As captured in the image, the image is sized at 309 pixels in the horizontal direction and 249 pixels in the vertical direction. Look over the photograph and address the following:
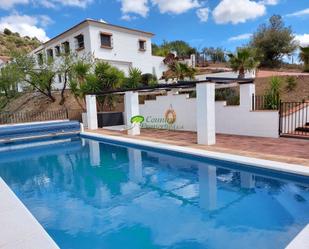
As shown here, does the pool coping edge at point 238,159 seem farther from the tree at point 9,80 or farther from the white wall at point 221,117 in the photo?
the tree at point 9,80

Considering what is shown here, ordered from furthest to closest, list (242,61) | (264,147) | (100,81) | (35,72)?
(35,72), (100,81), (242,61), (264,147)

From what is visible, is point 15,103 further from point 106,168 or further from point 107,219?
point 107,219

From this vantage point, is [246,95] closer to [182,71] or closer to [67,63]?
[182,71]

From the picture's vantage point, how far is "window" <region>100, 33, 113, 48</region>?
86.3 ft

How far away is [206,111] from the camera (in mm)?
9969

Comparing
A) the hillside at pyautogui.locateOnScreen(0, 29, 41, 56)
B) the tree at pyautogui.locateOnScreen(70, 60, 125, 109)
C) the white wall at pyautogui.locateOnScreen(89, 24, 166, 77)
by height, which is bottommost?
the tree at pyautogui.locateOnScreen(70, 60, 125, 109)

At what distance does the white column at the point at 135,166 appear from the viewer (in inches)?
313

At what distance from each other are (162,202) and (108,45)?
2370 cm

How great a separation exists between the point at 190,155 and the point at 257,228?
14.8ft

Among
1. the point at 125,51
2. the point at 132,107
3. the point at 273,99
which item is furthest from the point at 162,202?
the point at 125,51

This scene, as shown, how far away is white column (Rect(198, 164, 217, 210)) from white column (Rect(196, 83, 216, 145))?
1982 mm

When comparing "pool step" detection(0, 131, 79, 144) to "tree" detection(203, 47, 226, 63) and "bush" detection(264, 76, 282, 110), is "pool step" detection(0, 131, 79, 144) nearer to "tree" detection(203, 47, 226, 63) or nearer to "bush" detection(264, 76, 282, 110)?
"bush" detection(264, 76, 282, 110)

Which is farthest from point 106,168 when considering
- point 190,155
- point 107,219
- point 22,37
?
point 22,37

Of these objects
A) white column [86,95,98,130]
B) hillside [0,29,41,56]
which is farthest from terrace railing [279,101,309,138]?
hillside [0,29,41,56]
